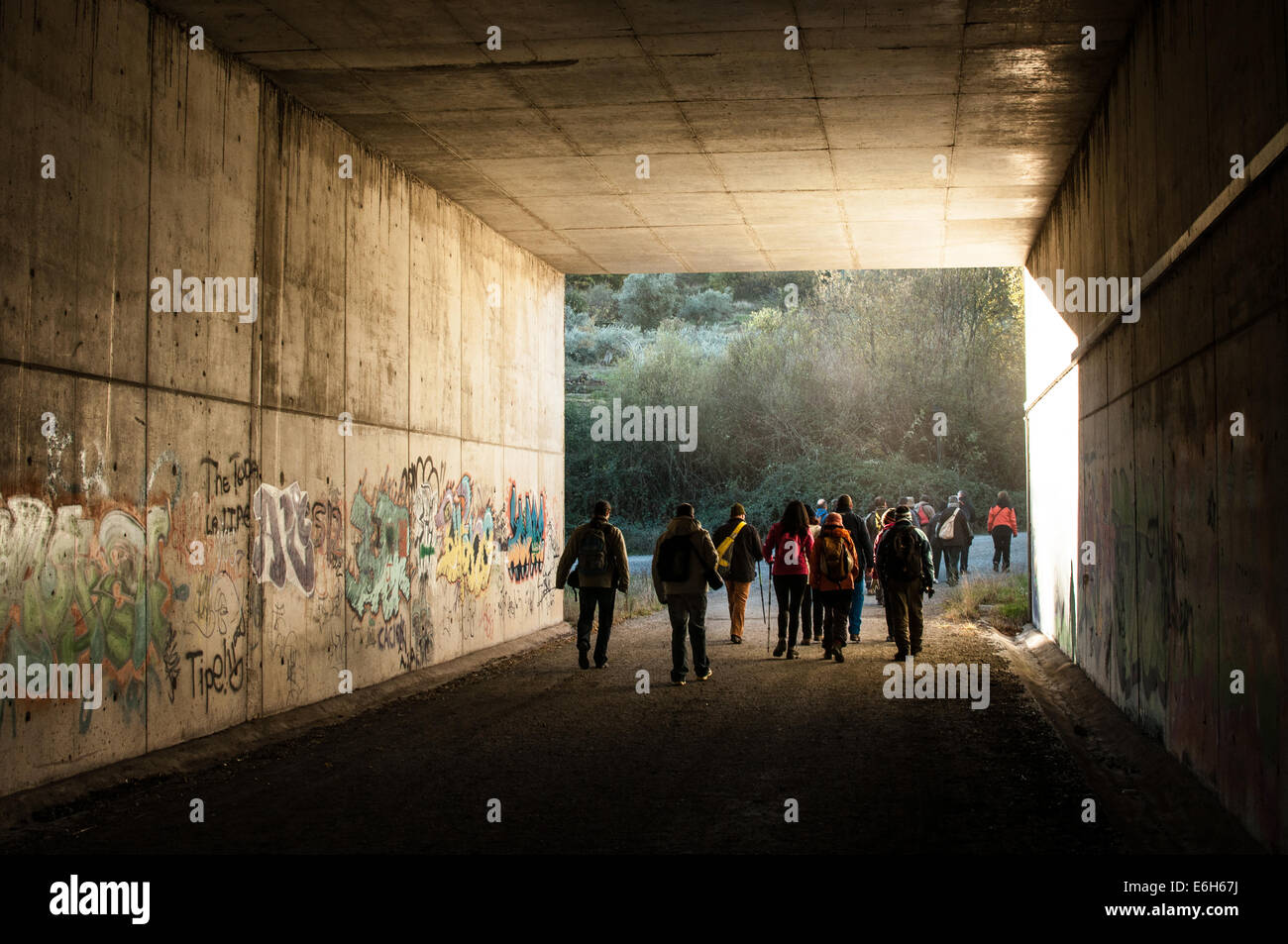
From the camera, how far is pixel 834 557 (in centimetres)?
1375

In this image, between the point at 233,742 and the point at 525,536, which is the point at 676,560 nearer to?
the point at 233,742

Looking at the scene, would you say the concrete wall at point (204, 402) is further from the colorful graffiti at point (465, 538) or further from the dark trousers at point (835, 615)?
the dark trousers at point (835, 615)

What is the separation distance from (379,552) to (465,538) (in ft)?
8.44

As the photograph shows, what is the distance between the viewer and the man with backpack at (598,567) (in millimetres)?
13062

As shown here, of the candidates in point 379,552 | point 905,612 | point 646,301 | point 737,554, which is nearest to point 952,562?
point 737,554

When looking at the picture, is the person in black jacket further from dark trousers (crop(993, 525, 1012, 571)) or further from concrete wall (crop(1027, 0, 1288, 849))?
dark trousers (crop(993, 525, 1012, 571))

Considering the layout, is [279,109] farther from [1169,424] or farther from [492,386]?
[1169,424]

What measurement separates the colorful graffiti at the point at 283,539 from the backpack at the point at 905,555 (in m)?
6.28

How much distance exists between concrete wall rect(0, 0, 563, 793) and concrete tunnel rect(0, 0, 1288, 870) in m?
0.03

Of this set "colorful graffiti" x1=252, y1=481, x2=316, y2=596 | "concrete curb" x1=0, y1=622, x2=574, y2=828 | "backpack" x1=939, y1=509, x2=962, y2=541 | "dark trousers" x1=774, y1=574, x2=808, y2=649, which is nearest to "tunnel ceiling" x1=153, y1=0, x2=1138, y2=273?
"colorful graffiti" x1=252, y1=481, x2=316, y2=596

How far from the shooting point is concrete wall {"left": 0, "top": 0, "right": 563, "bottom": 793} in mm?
7426
